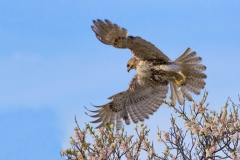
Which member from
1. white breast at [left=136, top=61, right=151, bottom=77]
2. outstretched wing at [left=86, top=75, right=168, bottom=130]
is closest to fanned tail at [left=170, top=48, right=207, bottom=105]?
outstretched wing at [left=86, top=75, right=168, bottom=130]

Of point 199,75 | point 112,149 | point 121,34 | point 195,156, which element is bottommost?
point 195,156

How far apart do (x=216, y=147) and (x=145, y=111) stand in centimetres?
305

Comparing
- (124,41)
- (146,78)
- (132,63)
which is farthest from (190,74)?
(124,41)

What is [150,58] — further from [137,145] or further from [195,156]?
[195,156]

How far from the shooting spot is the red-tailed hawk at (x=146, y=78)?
8.72 m

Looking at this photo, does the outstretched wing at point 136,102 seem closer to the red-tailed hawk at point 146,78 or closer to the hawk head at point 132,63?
the red-tailed hawk at point 146,78

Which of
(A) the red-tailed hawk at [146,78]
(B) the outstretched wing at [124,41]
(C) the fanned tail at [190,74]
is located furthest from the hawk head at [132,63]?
(C) the fanned tail at [190,74]

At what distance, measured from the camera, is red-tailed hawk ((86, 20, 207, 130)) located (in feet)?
28.6

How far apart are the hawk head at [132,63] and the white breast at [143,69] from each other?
0.11 meters

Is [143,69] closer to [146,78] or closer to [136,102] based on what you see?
[146,78]

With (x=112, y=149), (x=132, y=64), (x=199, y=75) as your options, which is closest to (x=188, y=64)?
(x=199, y=75)

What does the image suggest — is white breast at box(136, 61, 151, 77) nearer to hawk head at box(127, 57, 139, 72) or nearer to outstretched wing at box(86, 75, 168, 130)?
hawk head at box(127, 57, 139, 72)

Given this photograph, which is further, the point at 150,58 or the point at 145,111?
the point at 145,111

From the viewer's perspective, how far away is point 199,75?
393 inches
